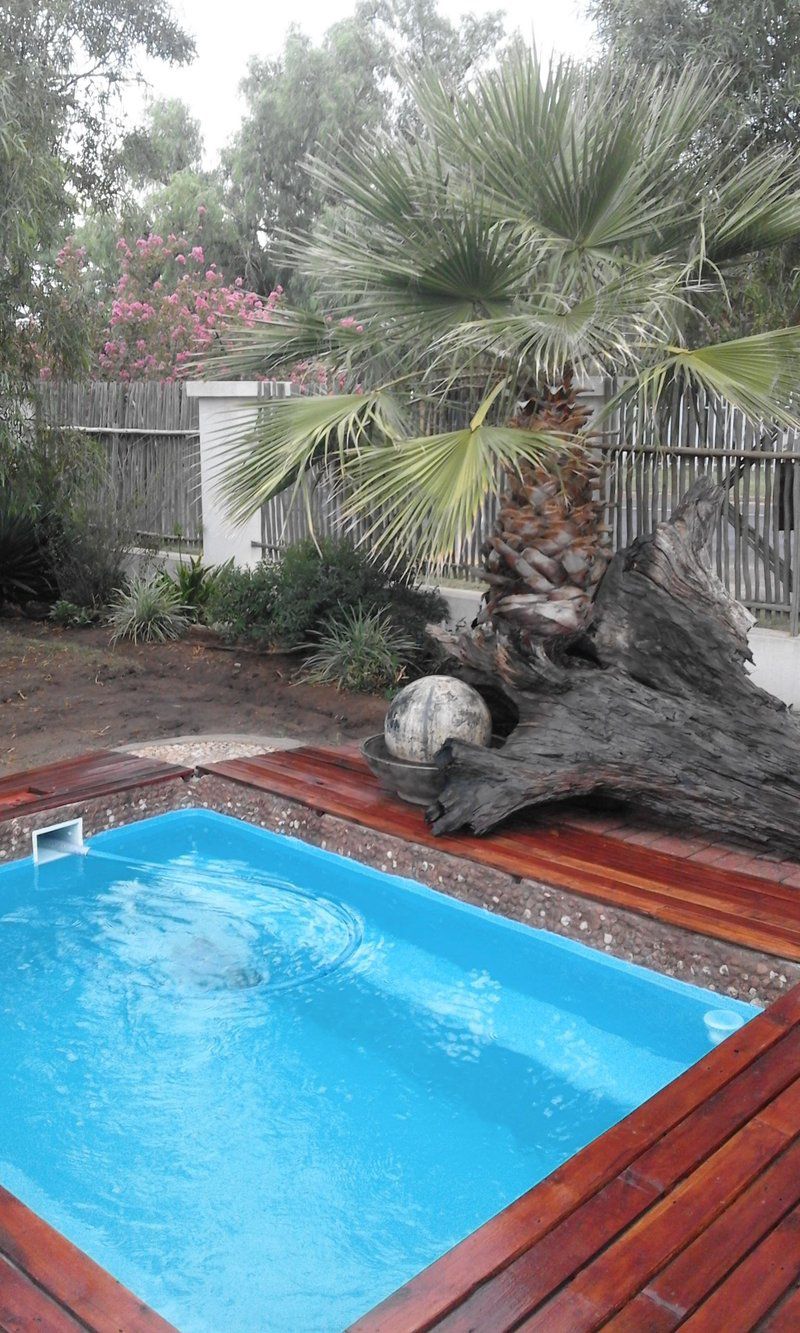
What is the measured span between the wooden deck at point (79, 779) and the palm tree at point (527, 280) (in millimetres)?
1442

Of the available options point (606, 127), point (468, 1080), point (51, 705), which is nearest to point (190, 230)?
point (51, 705)

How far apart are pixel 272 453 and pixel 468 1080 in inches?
119

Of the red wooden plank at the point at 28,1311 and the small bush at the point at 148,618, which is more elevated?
the small bush at the point at 148,618

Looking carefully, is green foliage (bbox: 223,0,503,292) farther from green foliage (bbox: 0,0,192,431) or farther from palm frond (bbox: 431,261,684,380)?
palm frond (bbox: 431,261,684,380)

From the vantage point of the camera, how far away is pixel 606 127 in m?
5.05

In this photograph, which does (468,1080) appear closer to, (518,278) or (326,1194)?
(326,1194)

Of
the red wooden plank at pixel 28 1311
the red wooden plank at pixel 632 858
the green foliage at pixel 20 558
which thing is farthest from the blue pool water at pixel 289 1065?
the green foliage at pixel 20 558

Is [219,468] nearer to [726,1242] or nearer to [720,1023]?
[720,1023]

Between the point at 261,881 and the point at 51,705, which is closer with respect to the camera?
the point at 261,881

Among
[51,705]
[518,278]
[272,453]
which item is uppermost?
[518,278]

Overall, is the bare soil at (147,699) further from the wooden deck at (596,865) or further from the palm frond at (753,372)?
the palm frond at (753,372)

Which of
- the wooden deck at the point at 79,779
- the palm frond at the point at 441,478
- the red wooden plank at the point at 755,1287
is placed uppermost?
the palm frond at the point at 441,478

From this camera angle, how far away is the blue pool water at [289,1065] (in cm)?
299

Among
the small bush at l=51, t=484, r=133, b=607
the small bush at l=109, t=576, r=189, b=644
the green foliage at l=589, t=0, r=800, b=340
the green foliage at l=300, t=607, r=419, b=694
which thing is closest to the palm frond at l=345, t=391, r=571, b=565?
the green foliage at l=300, t=607, r=419, b=694
